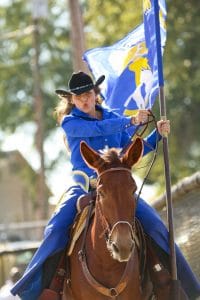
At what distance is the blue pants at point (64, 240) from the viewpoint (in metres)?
8.79

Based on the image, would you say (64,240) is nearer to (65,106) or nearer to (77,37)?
(65,106)

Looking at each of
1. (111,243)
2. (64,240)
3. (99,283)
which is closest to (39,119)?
(64,240)

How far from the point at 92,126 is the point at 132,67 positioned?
1733mm

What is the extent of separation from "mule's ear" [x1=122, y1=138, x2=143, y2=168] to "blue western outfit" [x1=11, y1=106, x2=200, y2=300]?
0.48 meters

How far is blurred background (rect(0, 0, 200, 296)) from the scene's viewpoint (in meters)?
19.6

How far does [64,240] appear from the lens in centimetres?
884

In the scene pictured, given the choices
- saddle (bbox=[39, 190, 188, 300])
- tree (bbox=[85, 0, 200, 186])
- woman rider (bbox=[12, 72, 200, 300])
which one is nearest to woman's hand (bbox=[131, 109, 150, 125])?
woman rider (bbox=[12, 72, 200, 300])

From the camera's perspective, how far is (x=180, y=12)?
3284 cm

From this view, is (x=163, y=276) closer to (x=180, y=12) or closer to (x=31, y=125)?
(x=180, y=12)

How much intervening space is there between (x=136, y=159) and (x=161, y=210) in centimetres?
569

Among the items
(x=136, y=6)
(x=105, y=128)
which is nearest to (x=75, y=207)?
(x=105, y=128)

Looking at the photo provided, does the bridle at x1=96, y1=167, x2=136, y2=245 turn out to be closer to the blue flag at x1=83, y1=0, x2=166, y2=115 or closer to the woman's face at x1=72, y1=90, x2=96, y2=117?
the woman's face at x1=72, y1=90, x2=96, y2=117

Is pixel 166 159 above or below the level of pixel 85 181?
above

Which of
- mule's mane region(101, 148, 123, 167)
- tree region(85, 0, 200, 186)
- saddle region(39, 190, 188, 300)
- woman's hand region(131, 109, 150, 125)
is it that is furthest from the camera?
tree region(85, 0, 200, 186)
